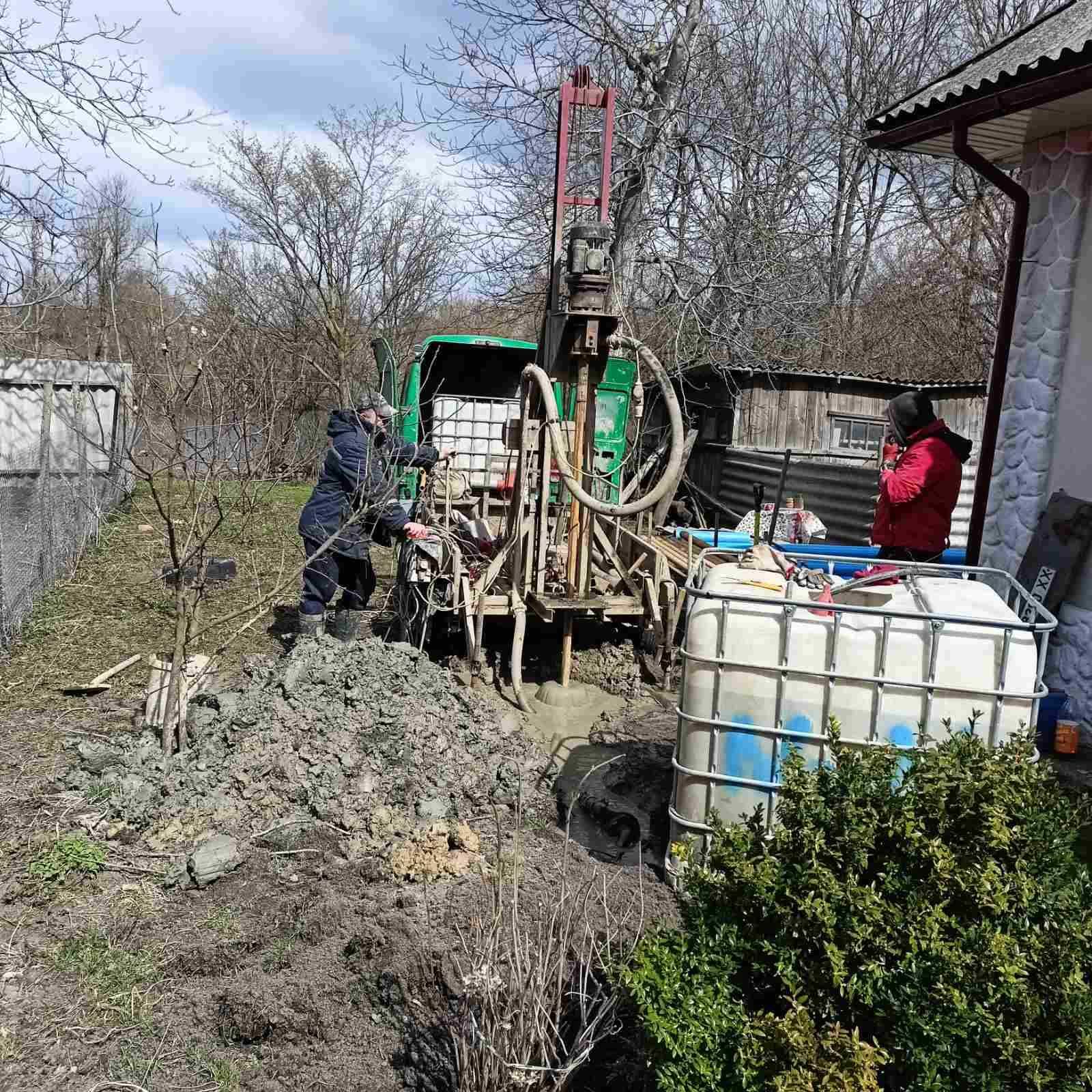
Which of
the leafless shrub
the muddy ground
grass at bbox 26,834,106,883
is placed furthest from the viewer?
grass at bbox 26,834,106,883

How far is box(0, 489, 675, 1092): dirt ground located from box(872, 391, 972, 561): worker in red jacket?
5.87 feet

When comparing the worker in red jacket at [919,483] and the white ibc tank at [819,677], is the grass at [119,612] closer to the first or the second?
the white ibc tank at [819,677]

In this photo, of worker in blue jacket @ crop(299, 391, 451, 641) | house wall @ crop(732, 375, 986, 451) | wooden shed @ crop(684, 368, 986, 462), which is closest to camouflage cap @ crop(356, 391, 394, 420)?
worker in blue jacket @ crop(299, 391, 451, 641)

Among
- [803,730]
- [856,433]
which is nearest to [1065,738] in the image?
[803,730]

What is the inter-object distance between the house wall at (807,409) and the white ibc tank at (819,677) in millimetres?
14214

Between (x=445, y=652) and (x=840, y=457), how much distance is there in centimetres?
1241

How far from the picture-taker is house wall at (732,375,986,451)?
58.0 feet

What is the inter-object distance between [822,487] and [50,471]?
9.87 m

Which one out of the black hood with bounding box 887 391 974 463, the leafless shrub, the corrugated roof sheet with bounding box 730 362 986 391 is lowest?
the leafless shrub

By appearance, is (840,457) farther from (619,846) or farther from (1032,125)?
(619,846)

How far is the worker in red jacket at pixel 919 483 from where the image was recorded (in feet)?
17.6

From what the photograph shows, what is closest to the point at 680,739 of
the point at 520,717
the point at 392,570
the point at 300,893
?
the point at 300,893

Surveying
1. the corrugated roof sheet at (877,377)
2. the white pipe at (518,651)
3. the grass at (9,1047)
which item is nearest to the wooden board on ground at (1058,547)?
the white pipe at (518,651)

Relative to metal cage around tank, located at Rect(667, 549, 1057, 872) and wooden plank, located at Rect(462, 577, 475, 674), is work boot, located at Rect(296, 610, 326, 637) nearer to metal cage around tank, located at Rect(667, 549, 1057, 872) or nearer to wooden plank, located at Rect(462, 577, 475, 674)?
wooden plank, located at Rect(462, 577, 475, 674)
